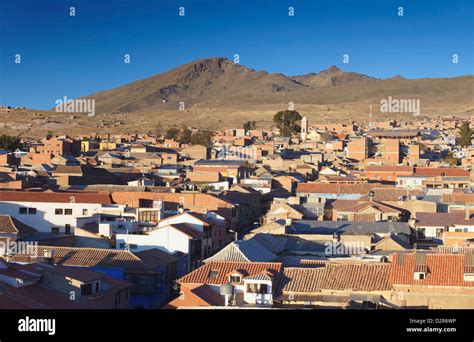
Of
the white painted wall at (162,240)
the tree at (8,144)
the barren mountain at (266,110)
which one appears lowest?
the white painted wall at (162,240)

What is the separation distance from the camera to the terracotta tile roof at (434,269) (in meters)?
15.5

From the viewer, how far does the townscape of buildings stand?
1549 cm

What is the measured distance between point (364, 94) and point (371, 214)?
4863 inches

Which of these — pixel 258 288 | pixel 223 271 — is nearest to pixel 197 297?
pixel 258 288

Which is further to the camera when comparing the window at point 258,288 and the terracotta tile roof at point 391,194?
the terracotta tile roof at point 391,194

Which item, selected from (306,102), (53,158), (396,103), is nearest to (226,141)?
(53,158)

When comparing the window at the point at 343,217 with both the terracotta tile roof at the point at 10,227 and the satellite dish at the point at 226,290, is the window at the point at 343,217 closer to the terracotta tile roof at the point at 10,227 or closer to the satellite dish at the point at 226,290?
the terracotta tile roof at the point at 10,227

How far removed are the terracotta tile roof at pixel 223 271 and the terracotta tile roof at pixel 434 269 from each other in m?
2.30

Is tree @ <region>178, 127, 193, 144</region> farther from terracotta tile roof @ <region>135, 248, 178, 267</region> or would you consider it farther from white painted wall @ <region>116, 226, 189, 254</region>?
terracotta tile roof @ <region>135, 248, 178, 267</region>

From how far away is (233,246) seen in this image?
1953 centimetres

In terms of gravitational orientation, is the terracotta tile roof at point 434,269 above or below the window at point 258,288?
above

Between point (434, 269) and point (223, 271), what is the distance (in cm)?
412

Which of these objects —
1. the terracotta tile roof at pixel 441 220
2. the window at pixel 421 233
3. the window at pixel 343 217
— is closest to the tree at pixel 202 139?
the window at pixel 343 217

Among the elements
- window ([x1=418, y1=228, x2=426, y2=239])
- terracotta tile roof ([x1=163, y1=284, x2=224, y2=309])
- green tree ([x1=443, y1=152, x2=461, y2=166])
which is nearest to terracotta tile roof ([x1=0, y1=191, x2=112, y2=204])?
window ([x1=418, y1=228, x2=426, y2=239])
